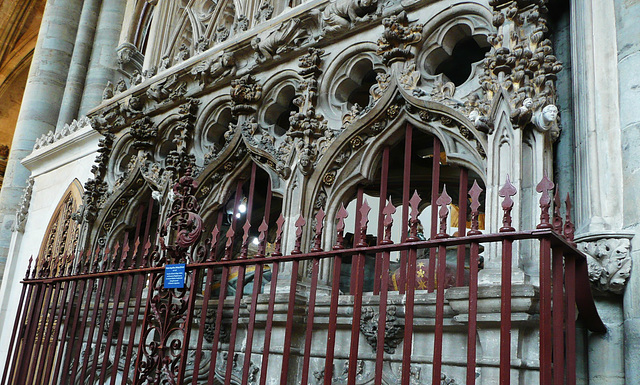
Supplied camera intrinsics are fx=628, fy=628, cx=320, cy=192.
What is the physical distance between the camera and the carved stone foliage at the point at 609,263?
144 inches

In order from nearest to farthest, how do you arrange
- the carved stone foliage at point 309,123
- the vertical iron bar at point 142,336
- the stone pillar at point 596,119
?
1. the stone pillar at point 596,119
2. the vertical iron bar at point 142,336
3. the carved stone foliage at point 309,123

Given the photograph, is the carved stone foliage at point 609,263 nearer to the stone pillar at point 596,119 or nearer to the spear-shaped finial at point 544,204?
the stone pillar at point 596,119

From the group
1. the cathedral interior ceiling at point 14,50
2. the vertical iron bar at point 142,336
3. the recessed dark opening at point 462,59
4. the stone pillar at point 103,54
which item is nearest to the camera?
the vertical iron bar at point 142,336

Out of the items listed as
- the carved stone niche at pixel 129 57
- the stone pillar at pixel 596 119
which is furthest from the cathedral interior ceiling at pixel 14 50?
the stone pillar at pixel 596 119

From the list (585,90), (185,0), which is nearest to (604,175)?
(585,90)

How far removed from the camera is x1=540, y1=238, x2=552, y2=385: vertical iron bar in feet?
8.73

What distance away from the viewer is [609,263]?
370cm

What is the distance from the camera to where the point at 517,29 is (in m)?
4.58

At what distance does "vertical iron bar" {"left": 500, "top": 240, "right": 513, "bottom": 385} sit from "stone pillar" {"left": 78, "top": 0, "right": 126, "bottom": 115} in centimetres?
1074

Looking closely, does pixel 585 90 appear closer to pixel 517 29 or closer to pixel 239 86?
pixel 517 29

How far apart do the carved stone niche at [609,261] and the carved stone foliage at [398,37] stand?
2.23m

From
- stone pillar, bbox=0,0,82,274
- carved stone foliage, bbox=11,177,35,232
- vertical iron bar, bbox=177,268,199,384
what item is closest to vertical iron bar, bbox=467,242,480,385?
vertical iron bar, bbox=177,268,199,384

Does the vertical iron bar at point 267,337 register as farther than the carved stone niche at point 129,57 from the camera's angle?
No

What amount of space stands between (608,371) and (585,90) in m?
1.85
